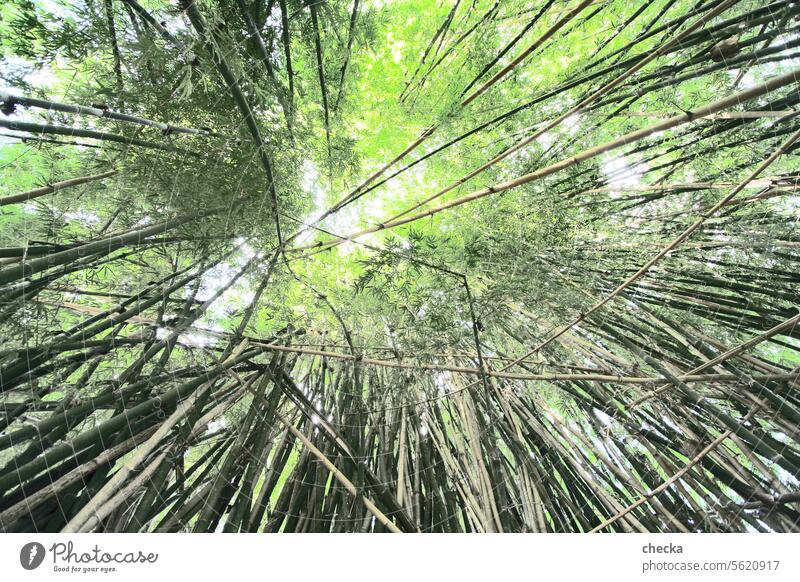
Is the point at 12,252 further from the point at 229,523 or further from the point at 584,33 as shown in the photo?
the point at 584,33

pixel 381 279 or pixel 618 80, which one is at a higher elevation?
pixel 618 80

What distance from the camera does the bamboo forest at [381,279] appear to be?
3.11 ft

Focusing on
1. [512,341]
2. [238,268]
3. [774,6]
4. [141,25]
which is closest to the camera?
[141,25]

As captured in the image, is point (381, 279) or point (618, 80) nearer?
point (618, 80)

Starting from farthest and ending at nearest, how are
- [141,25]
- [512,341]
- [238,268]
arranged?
[512,341], [238,268], [141,25]

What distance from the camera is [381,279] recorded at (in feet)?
5.44

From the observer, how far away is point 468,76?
5.60 feet

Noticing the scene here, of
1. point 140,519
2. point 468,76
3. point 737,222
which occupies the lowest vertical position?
point 140,519

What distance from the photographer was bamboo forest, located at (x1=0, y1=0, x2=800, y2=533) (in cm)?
95

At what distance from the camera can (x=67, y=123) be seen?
39.3 inches

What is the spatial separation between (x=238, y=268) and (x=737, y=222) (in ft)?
5.76
